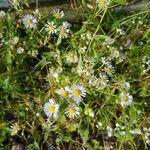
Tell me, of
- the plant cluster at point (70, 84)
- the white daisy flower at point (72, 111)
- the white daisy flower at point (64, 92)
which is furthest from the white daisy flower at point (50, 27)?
the white daisy flower at point (72, 111)

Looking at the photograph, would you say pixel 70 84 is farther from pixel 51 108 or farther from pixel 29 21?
pixel 29 21

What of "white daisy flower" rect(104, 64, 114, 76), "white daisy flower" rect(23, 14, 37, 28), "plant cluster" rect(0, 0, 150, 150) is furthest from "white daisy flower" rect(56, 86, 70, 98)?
"white daisy flower" rect(23, 14, 37, 28)

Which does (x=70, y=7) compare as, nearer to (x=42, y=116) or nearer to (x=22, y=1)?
(x=22, y=1)

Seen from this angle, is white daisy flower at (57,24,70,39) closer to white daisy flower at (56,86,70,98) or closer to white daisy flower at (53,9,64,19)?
white daisy flower at (53,9,64,19)

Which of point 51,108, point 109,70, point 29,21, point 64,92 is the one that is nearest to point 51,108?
point 51,108

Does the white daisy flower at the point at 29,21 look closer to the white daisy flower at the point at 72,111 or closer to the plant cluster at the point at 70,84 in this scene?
the plant cluster at the point at 70,84

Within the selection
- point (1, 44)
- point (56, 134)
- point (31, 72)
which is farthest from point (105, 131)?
point (1, 44)
